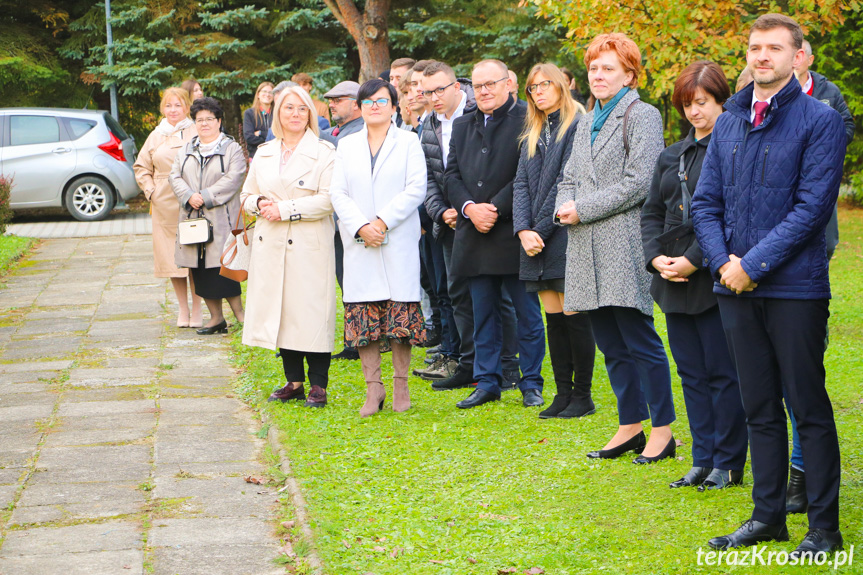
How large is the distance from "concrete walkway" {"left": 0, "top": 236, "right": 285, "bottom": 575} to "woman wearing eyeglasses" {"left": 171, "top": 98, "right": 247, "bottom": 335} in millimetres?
701

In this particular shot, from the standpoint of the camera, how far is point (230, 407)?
706cm

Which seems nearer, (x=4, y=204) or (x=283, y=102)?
(x=283, y=102)

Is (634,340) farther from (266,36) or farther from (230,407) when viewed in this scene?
(266,36)

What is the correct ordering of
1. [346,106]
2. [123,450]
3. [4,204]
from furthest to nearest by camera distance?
1. [4,204]
2. [346,106]
3. [123,450]

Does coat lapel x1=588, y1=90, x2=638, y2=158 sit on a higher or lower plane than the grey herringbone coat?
higher

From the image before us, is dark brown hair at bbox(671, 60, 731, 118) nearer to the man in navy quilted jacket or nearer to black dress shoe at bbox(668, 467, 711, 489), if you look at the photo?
the man in navy quilted jacket

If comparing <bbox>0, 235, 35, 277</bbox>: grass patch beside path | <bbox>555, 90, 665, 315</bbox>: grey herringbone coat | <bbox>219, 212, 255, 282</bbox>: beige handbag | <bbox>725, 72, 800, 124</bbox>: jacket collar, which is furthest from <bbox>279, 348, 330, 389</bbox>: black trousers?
<bbox>0, 235, 35, 277</bbox>: grass patch beside path

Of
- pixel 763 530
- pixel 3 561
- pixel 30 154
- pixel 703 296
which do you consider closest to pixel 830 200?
pixel 703 296

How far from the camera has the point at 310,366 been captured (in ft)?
22.8

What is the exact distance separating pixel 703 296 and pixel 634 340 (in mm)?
704

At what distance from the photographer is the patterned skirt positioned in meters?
6.45

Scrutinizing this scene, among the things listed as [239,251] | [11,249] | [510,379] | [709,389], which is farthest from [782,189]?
[11,249]

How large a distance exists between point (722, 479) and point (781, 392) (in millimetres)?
857

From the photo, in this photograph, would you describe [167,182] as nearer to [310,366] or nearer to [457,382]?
[310,366]
